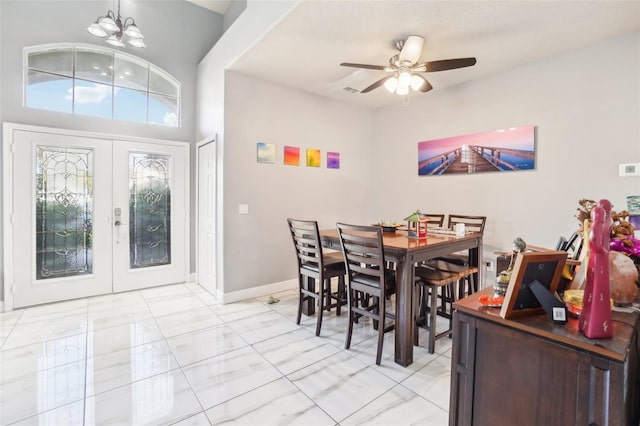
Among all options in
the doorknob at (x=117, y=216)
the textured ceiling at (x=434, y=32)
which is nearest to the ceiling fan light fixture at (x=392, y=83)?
the textured ceiling at (x=434, y=32)

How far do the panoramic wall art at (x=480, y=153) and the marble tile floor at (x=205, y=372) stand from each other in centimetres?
239

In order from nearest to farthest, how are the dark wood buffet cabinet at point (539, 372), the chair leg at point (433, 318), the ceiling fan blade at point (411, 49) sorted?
the dark wood buffet cabinet at point (539, 372), the chair leg at point (433, 318), the ceiling fan blade at point (411, 49)

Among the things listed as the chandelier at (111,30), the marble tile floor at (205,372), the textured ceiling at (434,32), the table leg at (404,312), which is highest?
the chandelier at (111,30)

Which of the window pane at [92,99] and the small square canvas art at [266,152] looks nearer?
the window pane at [92,99]

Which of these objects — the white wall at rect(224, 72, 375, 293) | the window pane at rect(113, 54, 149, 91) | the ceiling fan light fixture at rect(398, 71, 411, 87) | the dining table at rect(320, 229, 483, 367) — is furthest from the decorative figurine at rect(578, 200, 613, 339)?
the window pane at rect(113, 54, 149, 91)

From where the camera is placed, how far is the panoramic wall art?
3.61m

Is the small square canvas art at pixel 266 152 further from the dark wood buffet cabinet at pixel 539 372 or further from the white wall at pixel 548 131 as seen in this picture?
the dark wood buffet cabinet at pixel 539 372

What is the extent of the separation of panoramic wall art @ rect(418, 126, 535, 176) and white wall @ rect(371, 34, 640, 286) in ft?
0.27

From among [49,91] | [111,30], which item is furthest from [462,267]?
[49,91]

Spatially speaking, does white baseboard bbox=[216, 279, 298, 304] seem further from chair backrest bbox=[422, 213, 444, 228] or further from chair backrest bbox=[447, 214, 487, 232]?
chair backrest bbox=[447, 214, 487, 232]

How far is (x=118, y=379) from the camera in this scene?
217 centimetres

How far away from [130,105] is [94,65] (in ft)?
1.93

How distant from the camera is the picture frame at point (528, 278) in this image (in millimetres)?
1065

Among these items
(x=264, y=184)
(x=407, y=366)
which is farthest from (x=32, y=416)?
(x=264, y=184)
